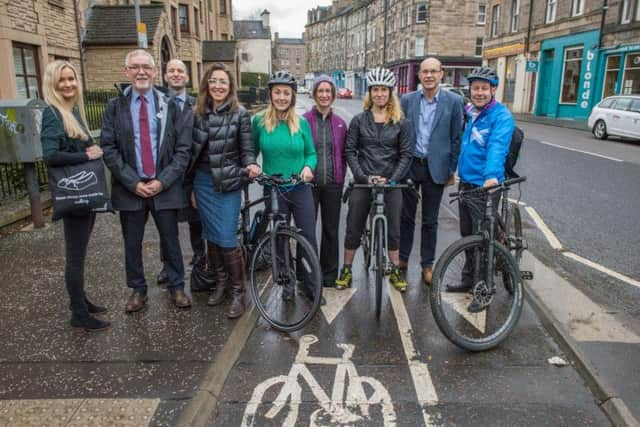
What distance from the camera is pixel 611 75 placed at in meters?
23.9

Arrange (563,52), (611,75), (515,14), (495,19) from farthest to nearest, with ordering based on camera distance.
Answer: (495,19)
(515,14)
(563,52)
(611,75)

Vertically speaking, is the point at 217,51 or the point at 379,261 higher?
the point at 217,51

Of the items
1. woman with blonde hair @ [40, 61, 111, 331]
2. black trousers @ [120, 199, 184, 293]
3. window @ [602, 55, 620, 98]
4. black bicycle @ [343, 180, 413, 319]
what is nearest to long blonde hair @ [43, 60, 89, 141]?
woman with blonde hair @ [40, 61, 111, 331]

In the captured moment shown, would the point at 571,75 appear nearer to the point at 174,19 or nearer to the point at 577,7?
the point at 577,7

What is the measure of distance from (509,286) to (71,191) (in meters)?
3.57

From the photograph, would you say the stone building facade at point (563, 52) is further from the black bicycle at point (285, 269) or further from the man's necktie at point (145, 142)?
the man's necktie at point (145, 142)

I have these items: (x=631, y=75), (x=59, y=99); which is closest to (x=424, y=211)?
(x=59, y=99)

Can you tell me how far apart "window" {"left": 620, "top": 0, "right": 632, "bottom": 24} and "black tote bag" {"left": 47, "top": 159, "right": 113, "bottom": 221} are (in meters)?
26.1

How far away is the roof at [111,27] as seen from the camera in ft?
67.7

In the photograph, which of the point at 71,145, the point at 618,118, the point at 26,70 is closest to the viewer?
the point at 71,145

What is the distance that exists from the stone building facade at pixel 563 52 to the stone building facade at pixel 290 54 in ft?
317

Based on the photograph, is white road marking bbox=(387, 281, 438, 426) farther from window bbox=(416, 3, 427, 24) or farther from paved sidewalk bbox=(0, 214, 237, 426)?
window bbox=(416, 3, 427, 24)

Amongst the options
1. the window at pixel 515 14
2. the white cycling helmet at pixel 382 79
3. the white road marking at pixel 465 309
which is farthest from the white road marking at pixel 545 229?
the window at pixel 515 14

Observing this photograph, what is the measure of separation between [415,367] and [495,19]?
37913 millimetres
